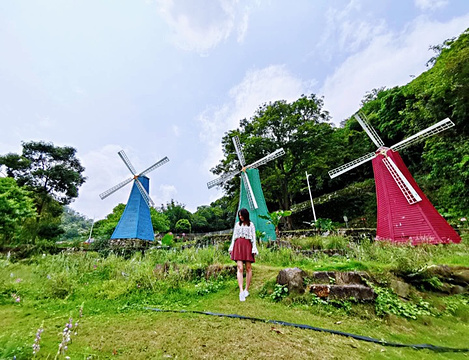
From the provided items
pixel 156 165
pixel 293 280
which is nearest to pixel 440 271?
pixel 293 280

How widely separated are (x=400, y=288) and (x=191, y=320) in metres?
3.29

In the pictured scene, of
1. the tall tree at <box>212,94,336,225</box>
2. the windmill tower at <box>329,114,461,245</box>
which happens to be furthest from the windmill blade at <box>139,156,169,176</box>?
the windmill tower at <box>329,114,461,245</box>

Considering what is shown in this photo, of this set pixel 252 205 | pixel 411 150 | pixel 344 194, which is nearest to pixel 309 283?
pixel 252 205

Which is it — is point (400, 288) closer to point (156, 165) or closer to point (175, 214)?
point (156, 165)

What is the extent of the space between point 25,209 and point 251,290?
1280 cm

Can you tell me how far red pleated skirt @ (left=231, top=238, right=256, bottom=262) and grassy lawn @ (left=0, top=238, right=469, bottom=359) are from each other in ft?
2.06

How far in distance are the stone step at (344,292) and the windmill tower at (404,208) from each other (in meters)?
5.52

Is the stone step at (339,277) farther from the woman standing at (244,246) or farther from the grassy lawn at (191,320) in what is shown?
the woman standing at (244,246)

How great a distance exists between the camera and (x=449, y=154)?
9.82 meters

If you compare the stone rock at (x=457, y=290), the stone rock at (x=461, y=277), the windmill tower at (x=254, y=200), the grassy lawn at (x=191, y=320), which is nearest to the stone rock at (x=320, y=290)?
the grassy lawn at (x=191, y=320)

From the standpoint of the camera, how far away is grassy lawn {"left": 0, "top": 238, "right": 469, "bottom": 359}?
2023 millimetres

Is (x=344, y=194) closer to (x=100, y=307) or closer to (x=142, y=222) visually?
(x=142, y=222)

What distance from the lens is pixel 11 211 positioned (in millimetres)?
Result: 9883

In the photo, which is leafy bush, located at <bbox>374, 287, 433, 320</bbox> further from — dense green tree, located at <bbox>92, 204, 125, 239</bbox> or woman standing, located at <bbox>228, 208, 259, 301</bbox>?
dense green tree, located at <bbox>92, 204, 125, 239</bbox>
